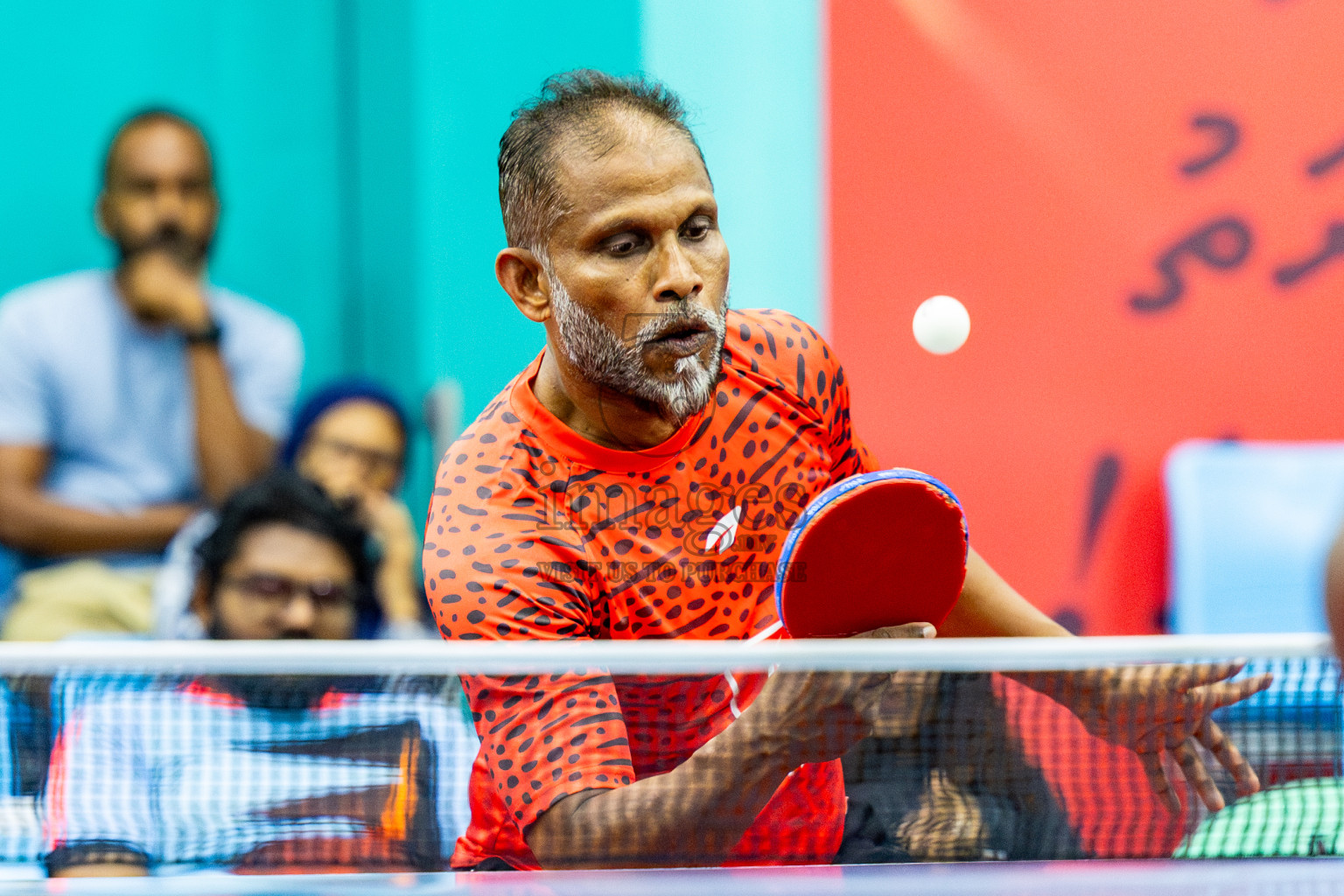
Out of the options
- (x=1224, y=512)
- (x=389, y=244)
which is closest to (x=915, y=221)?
(x=1224, y=512)

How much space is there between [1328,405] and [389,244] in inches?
118

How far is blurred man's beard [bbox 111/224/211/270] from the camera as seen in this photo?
4.21 metres

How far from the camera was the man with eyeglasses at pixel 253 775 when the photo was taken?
6.59 ft

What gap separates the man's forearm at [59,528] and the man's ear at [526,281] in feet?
7.25

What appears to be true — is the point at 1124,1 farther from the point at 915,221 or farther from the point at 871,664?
the point at 871,664

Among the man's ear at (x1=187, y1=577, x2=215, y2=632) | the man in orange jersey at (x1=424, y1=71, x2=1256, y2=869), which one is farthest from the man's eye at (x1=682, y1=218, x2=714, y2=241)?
the man's ear at (x1=187, y1=577, x2=215, y2=632)

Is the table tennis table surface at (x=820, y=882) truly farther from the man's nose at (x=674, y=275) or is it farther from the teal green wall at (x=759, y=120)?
the teal green wall at (x=759, y=120)

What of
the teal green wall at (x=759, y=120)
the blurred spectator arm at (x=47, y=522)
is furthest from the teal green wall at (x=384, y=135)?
the blurred spectator arm at (x=47, y=522)

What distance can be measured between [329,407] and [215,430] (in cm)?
32

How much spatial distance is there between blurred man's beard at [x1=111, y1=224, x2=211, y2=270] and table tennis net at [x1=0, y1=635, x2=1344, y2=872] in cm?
229

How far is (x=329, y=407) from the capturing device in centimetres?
432

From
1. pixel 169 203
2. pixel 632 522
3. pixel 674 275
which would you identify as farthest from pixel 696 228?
pixel 169 203

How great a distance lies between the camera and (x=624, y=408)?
87.8 inches

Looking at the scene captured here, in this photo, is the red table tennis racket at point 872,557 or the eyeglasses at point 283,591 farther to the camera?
the eyeglasses at point 283,591
